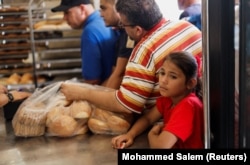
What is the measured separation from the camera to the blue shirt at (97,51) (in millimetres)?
1480

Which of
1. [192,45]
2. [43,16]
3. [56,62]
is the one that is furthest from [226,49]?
[43,16]

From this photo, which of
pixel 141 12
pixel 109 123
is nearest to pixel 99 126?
pixel 109 123

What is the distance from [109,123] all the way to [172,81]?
30cm

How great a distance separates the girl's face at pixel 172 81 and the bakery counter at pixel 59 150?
8.0 inches

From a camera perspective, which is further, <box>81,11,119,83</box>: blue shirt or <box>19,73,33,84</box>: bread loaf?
<box>19,73,33,84</box>: bread loaf

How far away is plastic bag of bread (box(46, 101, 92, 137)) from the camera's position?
1100 mm

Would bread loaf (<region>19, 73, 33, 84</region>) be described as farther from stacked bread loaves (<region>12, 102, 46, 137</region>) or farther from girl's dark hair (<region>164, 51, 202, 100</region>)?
girl's dark hair (<region>164, 51, 202, 100</region>)

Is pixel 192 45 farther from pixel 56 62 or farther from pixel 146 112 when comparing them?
pixel 56 62

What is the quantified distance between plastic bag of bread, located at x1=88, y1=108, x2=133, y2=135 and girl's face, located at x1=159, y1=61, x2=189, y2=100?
0.23 m

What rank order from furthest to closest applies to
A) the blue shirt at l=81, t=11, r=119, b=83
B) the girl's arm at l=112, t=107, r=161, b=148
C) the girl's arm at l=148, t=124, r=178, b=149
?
the blue shirt at l=81, t=11, r=119, b=83
the girl's arm at l=112, t=107, r=161, b=148
the girl's arm at l=148, t=124, r=178, b=149

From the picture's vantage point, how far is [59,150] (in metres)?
1.01

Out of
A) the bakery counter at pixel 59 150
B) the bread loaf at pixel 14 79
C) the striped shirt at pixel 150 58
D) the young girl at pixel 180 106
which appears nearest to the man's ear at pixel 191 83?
the young girl at pixel 180 106

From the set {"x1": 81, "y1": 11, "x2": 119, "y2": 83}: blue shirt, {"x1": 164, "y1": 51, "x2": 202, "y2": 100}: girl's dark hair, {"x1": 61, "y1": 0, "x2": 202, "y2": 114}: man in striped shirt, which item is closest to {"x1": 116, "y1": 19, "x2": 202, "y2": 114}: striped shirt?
{"x1": 61, "y1": 0, "x2": 202, "y2": 114}: man in striped shirt

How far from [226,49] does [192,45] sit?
0.36 meters
